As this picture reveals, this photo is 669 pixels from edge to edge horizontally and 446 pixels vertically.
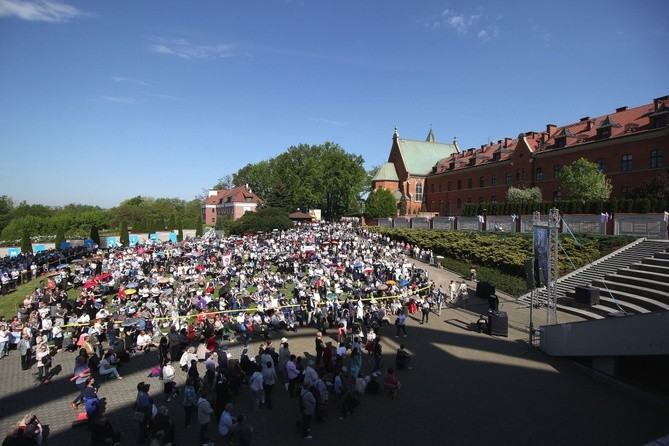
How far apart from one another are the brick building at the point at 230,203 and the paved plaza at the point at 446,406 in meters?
78.3

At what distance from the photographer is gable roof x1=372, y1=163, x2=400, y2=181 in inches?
2965

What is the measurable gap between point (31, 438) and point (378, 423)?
7.20 meters

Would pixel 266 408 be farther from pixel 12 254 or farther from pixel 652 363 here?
pixel 12 254

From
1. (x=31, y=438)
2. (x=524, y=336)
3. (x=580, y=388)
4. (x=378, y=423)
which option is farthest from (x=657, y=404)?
(x=31, y=438)

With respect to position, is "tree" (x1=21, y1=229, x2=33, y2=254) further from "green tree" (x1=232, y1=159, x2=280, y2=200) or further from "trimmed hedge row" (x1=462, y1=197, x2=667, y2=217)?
"green tree" (x1=232, y1=159, x2=280, y2=200)

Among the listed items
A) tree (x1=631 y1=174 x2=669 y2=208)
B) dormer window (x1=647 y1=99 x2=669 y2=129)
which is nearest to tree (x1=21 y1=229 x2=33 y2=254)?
tree (x1=631 y1=174 x2=669 y2=208)

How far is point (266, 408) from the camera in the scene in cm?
1026

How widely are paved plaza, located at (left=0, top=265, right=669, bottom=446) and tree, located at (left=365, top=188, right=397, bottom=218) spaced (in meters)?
47.7

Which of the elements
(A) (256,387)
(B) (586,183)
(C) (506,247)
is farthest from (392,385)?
(B) (586,183)

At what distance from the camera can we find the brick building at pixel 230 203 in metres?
95.7

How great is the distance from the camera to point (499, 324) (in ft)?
52.0

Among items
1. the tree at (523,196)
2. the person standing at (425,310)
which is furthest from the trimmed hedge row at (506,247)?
the tree at (523,196)

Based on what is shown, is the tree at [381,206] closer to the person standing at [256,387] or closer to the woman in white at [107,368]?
the woman in white at [107,368]

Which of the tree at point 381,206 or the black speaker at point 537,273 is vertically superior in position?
the tree at point 381,206
